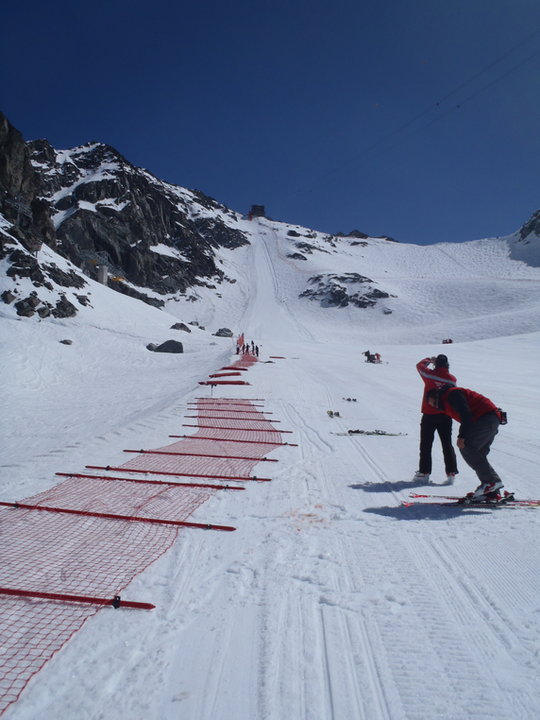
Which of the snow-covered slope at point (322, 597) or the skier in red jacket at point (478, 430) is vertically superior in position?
the skier in red jacket at point (478, 430)

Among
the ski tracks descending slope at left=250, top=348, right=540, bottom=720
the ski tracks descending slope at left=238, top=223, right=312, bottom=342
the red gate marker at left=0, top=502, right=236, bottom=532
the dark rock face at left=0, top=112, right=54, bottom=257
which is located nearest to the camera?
the ski tracks descending slope at left=250, top=348, right=540, bottom=720

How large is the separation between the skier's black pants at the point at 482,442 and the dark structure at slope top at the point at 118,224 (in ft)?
180

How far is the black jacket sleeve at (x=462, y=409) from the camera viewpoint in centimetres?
420

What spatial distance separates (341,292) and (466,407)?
62839 mm

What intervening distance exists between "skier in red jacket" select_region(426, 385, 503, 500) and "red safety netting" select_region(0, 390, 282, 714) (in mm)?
2728

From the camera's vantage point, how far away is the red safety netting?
89.0 inches

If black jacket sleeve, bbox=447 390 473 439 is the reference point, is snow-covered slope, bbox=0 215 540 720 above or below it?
below

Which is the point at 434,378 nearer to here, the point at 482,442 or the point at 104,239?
the point at 482,442

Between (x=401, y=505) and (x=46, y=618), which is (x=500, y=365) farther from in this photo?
(x=46, y=618)

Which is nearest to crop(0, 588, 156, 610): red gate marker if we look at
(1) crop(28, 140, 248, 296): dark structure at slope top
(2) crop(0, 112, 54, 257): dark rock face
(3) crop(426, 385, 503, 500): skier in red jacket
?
(3) crop(426, 385, 503, 500): skier in red jacket

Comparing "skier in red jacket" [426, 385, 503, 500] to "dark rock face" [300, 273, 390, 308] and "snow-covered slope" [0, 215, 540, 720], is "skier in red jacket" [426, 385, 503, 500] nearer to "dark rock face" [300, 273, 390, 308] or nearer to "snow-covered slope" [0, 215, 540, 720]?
"snow-covered slope" [0, 215, 540, 720]

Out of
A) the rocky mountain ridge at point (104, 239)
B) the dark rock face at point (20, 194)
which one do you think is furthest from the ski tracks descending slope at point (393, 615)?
the dark rock face at point (20, 194)

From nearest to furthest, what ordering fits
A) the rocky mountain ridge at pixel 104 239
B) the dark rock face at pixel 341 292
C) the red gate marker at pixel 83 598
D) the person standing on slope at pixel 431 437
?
the red gate marker at pixel 83 598, the person standing on slope at pixel 431 437, the rocky mountain ridge at pixel 104 239, the dark rock face at pixel 341 292

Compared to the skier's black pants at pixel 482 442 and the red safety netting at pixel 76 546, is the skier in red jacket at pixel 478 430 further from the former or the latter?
the red safety netting at pixel 76 546
